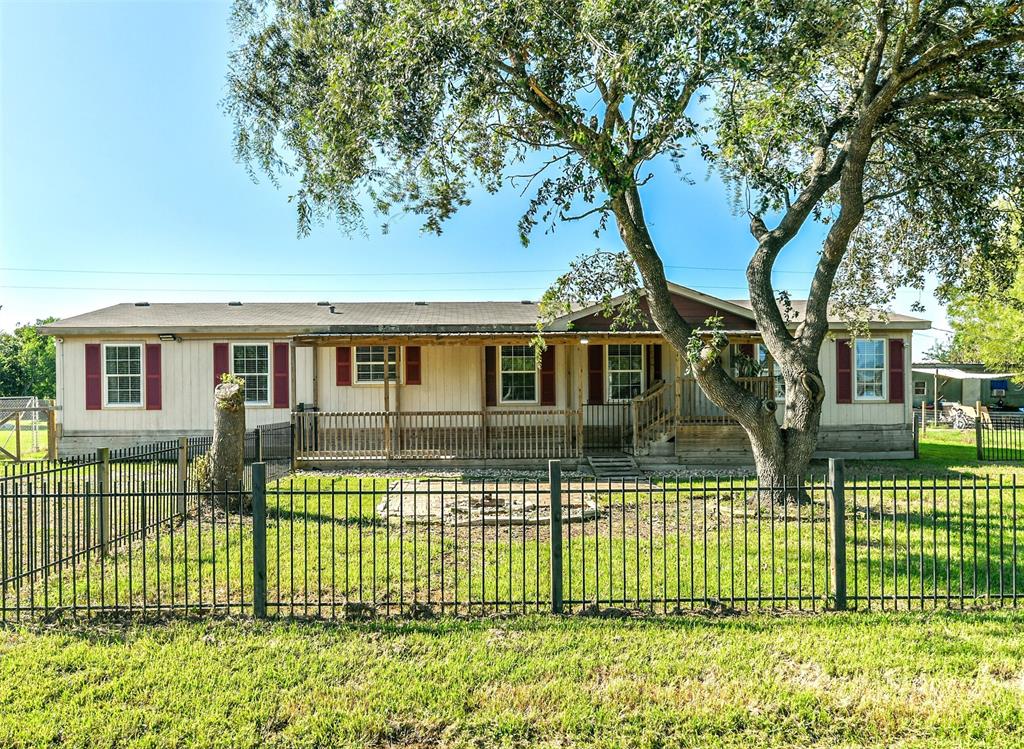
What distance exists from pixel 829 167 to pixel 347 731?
37.8 feet

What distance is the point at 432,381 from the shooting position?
55.2 feet

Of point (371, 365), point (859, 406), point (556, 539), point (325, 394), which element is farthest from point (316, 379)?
point (859, 406)

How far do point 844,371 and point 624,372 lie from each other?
247 inches

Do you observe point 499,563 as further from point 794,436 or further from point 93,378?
point 93,378

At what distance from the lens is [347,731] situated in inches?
148

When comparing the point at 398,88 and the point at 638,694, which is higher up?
the point at 398,88

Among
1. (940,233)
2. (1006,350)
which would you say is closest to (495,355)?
(940,233)

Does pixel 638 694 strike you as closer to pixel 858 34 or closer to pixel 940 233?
pixel 858 34

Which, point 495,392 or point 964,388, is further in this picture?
point 964,388

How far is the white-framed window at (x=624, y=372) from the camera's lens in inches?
664

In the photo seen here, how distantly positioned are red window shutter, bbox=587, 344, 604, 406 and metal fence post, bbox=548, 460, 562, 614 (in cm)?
1137

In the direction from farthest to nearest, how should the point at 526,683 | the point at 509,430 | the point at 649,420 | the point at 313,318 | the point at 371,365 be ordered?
1. the point at 313,318
2. the point at 371,365
3. the point at 509,430
4. the point at 649,420
5. the point at 526,683

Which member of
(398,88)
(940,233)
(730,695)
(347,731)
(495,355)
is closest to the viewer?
(347,731)

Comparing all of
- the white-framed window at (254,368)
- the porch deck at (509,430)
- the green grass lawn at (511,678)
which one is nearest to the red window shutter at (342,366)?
the porch deck at (509,430)
